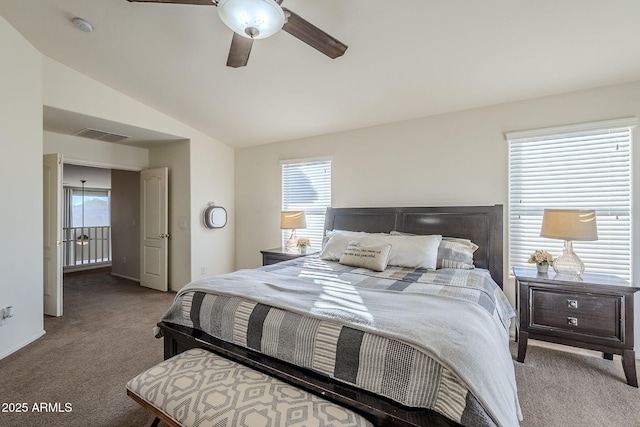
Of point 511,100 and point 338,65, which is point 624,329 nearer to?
point 511,100

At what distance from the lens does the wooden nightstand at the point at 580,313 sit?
2.13m

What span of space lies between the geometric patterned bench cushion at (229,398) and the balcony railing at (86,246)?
716 cm

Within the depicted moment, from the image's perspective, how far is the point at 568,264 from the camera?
8.11ft

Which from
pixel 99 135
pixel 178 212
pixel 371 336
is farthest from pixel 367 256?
pixel 99 135

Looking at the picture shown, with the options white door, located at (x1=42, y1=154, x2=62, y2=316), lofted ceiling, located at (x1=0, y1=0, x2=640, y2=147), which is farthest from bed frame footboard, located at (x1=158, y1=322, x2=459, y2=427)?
white door, located at (x1=42, y1=154, x2=62, y2=316)

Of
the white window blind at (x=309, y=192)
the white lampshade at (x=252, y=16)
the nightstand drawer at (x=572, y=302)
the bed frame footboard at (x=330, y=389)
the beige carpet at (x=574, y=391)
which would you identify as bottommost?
the beige carpet at (x=574, y=391)

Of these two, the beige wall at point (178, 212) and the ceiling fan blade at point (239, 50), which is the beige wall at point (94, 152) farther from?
the ceiling fan blade at point (239, 50)

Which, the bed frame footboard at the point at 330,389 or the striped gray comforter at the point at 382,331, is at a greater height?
the striped gray comforter at the point at 382,331

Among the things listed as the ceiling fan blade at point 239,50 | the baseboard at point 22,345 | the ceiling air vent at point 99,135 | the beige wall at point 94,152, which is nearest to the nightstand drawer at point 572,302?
the ceiling fan blade at point 239,50

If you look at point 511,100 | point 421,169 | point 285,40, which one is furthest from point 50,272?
point 511,100

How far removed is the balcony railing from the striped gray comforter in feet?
22.2

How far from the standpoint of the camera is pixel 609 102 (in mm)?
2617

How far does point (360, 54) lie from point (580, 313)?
107 inches

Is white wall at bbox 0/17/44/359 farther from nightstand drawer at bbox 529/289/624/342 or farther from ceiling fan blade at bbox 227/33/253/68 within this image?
nightstand drawer at bbox 529/289/624/342
